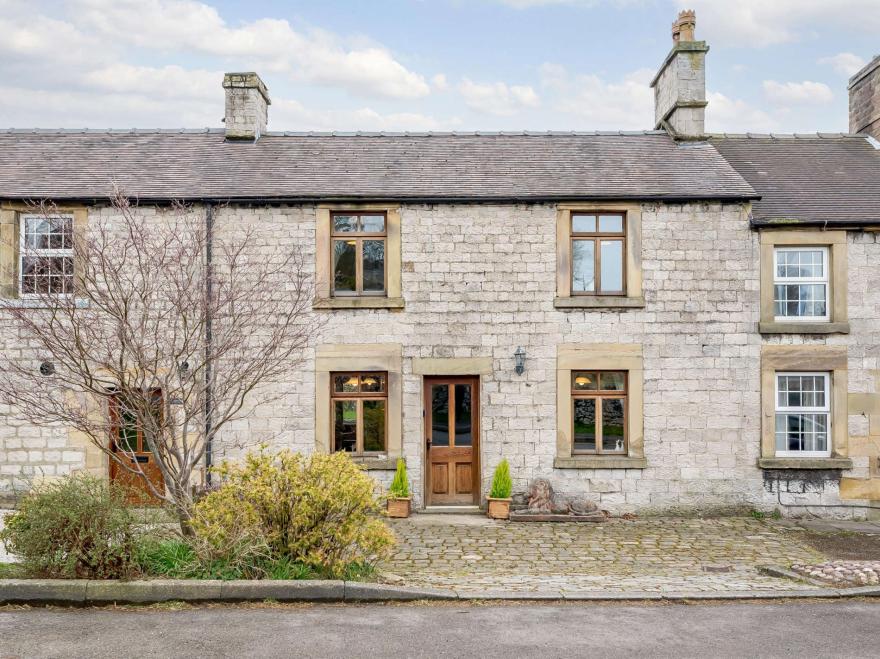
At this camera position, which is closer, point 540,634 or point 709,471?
point 540,634

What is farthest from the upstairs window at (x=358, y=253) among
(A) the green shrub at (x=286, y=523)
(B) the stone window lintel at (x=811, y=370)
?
(B) the stone window lintel at (x=811, y=370)

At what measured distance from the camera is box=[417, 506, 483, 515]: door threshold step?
40.9 feet

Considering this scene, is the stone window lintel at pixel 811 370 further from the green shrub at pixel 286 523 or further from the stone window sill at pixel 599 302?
the green shrub at pixel 286 523

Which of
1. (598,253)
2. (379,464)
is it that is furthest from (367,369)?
(598,253)

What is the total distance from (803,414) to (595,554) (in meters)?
5.41

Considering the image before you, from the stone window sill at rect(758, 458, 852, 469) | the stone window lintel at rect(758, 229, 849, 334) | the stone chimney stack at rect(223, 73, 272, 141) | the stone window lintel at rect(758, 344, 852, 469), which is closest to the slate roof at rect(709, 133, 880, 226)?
the stone window lintel at rect(758, 229, 849, 334)

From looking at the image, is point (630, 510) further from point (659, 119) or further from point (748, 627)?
point (659, 119)

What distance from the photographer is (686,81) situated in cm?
1427

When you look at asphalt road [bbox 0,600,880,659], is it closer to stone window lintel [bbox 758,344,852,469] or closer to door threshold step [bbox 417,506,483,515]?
door threshold step [bbox 417,506,483,515]

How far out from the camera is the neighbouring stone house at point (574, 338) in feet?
40.8

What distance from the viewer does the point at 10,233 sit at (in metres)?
12.4

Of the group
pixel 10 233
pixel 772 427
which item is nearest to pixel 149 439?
pixel 10 233

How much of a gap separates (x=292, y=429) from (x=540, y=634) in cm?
697

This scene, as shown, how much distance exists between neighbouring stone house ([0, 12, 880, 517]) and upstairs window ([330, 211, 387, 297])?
0.04m
